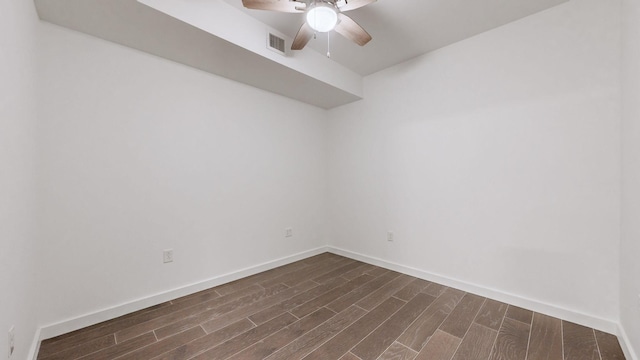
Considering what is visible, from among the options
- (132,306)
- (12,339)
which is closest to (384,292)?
(132,306)

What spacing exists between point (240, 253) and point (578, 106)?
336 centimetres

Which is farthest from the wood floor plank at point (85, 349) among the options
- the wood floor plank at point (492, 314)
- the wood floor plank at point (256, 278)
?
the wood floor plank at point (492, 314)

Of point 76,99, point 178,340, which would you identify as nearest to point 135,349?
point 178,340

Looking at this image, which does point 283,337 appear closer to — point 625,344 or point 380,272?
point 380,272

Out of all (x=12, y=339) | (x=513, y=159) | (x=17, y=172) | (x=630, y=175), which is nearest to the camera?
(x=12, y=339)

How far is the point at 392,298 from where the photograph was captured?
2307 mm

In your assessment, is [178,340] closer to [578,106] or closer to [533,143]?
[533,143]

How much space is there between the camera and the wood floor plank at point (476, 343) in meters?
1.55

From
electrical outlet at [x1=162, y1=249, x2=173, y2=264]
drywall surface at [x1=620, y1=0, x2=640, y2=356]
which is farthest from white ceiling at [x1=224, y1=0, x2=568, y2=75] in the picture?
electrical outlet at [x1=162, y1=249, x2=173, y2=264]

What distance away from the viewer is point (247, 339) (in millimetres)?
1718

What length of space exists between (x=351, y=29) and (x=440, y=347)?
2.41 metres

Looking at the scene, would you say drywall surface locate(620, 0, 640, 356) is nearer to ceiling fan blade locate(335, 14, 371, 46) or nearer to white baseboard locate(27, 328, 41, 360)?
ceiling fan blade locate(335, 14, 371, 46)

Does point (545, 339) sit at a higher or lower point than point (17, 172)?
lower

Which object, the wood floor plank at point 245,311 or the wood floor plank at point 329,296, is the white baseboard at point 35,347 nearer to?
the wood floor plank at point 245,311
